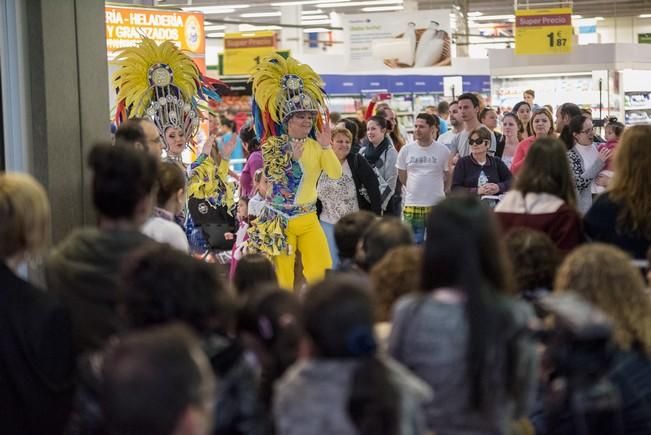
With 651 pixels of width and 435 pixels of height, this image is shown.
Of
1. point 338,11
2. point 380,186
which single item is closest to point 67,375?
point 380,186

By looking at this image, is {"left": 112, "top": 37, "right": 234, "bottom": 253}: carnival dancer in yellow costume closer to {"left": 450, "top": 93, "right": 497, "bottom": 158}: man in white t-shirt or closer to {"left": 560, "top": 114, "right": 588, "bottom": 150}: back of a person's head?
{"left": 560, "top": 114, "right": 588, "bottom": 150}: back of a person's head

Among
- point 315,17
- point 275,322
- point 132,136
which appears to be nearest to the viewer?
point 275,322

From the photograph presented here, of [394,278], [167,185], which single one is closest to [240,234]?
[167,185]

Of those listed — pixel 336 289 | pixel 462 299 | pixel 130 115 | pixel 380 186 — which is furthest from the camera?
pixel 380 186

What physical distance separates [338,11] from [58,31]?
23.3m

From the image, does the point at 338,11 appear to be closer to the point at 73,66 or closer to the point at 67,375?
the point at 73,66

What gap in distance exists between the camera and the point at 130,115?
7.45m

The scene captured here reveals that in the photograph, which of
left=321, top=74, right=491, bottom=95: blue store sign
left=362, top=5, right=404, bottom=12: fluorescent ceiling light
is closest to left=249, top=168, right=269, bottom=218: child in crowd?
left=321, top=74, right=491, bottom=95: blue store sign

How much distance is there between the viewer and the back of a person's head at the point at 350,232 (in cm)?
441

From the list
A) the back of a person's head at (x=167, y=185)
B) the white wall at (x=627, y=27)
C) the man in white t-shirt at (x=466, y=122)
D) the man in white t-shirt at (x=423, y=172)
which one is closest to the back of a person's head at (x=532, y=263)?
the back of a person's head at (x=167, y=185)

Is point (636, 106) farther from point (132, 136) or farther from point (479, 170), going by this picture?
point (132, 136)

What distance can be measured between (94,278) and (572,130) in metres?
6.29

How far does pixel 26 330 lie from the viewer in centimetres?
329

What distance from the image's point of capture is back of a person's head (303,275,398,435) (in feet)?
8.80
